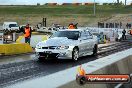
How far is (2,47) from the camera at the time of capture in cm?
2311

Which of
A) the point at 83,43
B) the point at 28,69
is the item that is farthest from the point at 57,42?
the point at 28,69

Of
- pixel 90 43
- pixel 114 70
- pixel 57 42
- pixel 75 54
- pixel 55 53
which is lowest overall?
pixel 75 54

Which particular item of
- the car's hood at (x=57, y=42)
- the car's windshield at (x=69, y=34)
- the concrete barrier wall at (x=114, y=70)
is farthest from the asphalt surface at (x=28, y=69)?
the concrete barrier wall at (x=114, y=70)

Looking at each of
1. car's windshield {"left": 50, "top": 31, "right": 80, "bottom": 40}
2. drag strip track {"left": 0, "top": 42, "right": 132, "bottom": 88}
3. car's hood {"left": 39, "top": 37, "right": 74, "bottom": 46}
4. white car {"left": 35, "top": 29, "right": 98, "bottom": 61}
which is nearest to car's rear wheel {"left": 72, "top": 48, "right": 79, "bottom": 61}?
white car {"left": 35, "top": 29, "right": 98, "bottom": 61}

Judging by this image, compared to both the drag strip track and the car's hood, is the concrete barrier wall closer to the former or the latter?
the drag strip track

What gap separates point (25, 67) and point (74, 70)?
8207 mm

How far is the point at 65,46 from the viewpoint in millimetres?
19094

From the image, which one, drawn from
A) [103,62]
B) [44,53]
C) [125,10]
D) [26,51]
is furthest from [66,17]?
[103,62]

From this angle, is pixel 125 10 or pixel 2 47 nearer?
pixel 2 47

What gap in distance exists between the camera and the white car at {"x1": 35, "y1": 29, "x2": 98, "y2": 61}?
19.0 meters

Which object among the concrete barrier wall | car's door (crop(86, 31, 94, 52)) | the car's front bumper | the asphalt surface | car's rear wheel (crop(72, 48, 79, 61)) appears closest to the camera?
the concrete barrier wall

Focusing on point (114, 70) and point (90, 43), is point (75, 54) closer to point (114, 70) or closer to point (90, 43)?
point (90, 43)

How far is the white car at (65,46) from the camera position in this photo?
62.3 ft

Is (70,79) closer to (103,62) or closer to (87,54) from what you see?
(103,62)
